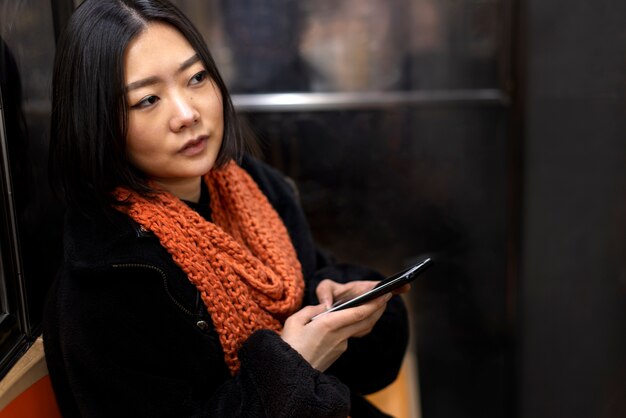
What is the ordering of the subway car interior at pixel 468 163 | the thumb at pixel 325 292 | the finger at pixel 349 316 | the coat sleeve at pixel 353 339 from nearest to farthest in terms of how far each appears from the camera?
the finger at pixel 349 316 → the thumb at pixel 325 292 → the coat sleeve at pixel 353 339 → the subway car interior at pixel 468 163

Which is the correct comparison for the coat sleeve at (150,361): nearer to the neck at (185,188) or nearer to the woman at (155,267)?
the woman at (155,267)

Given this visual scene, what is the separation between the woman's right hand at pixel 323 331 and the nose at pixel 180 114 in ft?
1.15

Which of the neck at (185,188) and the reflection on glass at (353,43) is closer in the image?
the neck at (185,188)

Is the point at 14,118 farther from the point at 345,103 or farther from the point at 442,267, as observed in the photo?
the point at 442,267

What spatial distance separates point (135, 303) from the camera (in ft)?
3.38

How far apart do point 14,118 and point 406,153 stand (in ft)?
3.99

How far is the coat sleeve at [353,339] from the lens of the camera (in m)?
1.38

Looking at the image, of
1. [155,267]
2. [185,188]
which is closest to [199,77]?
[185,188]

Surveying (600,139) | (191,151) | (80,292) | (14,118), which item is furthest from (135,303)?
(600,139)

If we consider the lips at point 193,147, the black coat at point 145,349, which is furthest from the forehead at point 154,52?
the black coat at point 145,349

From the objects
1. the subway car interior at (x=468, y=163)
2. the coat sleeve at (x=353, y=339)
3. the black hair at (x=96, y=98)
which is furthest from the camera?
the subway car interior at (x=468, y=163)

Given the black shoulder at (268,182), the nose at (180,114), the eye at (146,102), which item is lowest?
the black shoulder at (268,182)

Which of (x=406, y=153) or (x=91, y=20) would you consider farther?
(x=406, y=153)

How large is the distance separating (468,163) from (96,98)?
4.49 ft
